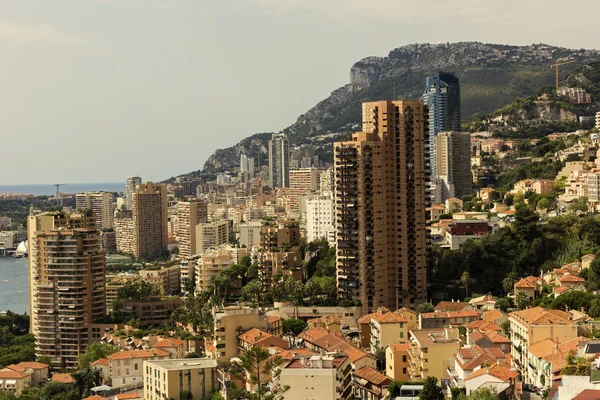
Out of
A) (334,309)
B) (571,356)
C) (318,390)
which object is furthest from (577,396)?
(334,309)

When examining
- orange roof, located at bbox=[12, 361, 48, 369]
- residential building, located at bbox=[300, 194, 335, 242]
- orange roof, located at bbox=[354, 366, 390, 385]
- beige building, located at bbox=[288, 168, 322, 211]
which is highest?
beige building, located at bbox=[288, 168, 322, 211]

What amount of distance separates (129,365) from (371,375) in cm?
839

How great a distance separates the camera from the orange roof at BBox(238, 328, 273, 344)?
27562mm

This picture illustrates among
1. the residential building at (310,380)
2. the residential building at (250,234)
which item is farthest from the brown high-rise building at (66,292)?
the residential building at (310,380)

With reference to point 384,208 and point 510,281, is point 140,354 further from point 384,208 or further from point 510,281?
point 510,281

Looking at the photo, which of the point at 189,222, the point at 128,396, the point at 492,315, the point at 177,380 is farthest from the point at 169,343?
the point at 189,222

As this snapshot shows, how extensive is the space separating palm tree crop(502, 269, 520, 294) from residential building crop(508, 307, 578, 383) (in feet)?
31.7

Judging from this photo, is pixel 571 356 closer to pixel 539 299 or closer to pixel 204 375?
pixel 204 375

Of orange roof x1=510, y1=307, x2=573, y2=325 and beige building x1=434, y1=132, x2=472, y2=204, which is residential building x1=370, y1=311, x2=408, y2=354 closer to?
orange roof x1=510, y1=307, x2=573, y2=325

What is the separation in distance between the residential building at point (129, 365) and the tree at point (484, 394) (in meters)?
12.5

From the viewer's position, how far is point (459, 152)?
203 ft

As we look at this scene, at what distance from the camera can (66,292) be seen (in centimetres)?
3841

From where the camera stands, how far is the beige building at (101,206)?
97.9 meters

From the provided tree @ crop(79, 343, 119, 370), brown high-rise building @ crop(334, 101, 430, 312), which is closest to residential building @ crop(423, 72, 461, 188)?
brown high-rise building @ crop(334, 101, 430, 312)
